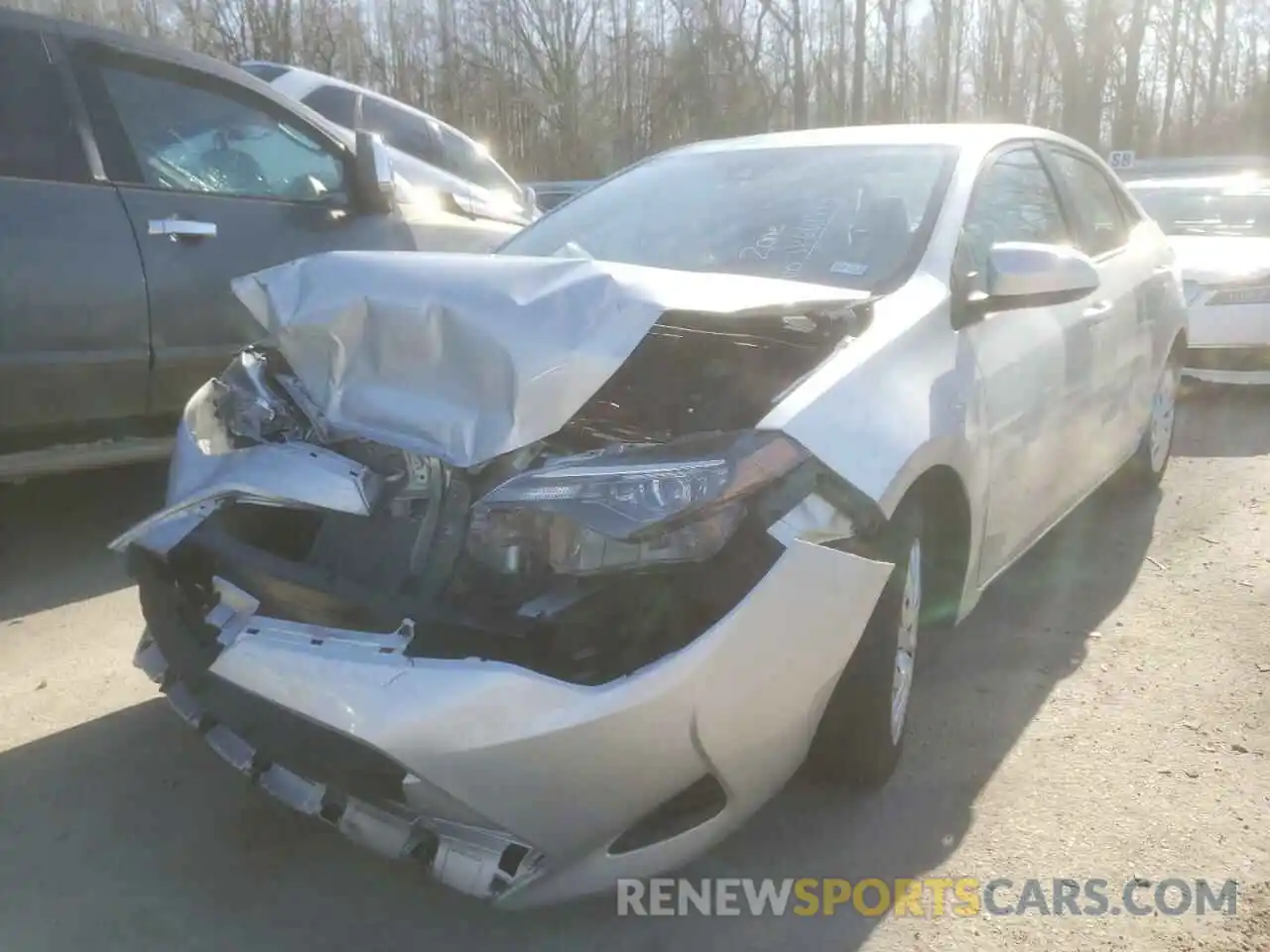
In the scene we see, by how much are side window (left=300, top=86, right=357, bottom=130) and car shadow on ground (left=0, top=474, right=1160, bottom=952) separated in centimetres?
567

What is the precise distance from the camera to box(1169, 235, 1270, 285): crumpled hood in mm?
7270

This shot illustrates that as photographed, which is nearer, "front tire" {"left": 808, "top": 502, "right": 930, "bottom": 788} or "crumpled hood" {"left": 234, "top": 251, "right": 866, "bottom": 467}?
"crumpled hood" {"left": 234, "top": 251, "right": 866, "bottom": 467}

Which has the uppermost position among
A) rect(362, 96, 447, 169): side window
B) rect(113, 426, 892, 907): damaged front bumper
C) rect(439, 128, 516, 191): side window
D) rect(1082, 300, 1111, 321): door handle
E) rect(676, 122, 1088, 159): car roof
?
rect(362, 96, 447, 169): side window

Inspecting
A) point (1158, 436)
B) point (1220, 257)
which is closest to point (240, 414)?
point (1158, 436)

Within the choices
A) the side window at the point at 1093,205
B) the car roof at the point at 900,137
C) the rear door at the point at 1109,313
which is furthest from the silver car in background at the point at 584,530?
the side window at the point at 1093,205

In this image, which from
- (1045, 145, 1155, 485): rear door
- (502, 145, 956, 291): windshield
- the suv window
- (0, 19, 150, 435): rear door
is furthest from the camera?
the suv window

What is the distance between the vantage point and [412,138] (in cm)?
827

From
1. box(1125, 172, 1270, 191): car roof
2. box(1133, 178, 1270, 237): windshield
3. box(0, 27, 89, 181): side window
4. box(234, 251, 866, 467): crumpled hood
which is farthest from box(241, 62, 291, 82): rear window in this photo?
box(1125, 172, 1270, 191): car roof

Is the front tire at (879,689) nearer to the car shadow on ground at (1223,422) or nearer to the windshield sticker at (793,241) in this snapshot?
the windshield sticker at (793,241)

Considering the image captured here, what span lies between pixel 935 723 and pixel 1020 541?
2.12ft

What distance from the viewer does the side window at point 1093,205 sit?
4.09 m

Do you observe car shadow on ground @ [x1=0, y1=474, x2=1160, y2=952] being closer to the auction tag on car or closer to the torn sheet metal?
the torn sheet metal

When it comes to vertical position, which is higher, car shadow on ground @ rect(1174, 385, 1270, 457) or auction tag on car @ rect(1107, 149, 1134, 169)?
auction tag on car @ rect(1107, 149, 1134, 169)

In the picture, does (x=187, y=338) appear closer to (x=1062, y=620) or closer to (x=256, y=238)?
(x=256, y=238)
